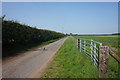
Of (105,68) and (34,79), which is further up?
(105,68)

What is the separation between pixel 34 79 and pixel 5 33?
20.2ft

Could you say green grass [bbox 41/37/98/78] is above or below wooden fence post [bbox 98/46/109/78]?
below

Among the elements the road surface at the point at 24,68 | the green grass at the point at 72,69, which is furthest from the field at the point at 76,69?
the road surface at the point at 24,68

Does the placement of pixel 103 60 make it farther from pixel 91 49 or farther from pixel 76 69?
pixel 91 49

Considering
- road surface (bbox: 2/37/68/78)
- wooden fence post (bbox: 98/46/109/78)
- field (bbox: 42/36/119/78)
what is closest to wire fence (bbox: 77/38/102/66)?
field (bbox: 42/36/119/78)

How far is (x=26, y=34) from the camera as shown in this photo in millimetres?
12992

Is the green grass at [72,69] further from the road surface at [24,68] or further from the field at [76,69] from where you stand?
the road surface at [24,68]

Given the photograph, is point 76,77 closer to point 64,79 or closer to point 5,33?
point 64,79

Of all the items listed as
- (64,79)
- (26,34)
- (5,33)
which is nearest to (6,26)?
(5,33)

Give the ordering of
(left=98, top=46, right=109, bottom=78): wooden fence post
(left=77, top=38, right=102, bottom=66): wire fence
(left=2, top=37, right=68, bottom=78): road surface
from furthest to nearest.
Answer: (left=77, top=38, right=102, bottom=66): wire fence < (left=2, top=37, right=68, bottom=78): road surface < (left=98, top=46, right=109, bottom=78): wooden fence post

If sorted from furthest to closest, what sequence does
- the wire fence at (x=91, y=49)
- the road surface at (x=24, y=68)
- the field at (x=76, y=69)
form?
the wire fence at (x=91, y=49)
the road surface at (x=24, y=68)
the field at (x=76, y=69)

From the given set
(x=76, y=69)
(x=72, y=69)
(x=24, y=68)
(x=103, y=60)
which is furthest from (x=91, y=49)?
(x=24, y=68)

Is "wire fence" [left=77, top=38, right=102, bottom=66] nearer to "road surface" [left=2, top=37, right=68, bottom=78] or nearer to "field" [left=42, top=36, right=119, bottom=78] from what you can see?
"field" [left=42, top=36, right=119, bottom=78]

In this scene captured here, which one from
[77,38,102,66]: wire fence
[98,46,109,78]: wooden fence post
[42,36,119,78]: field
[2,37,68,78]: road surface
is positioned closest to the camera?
[98,46,109,78]: wooden fence post
